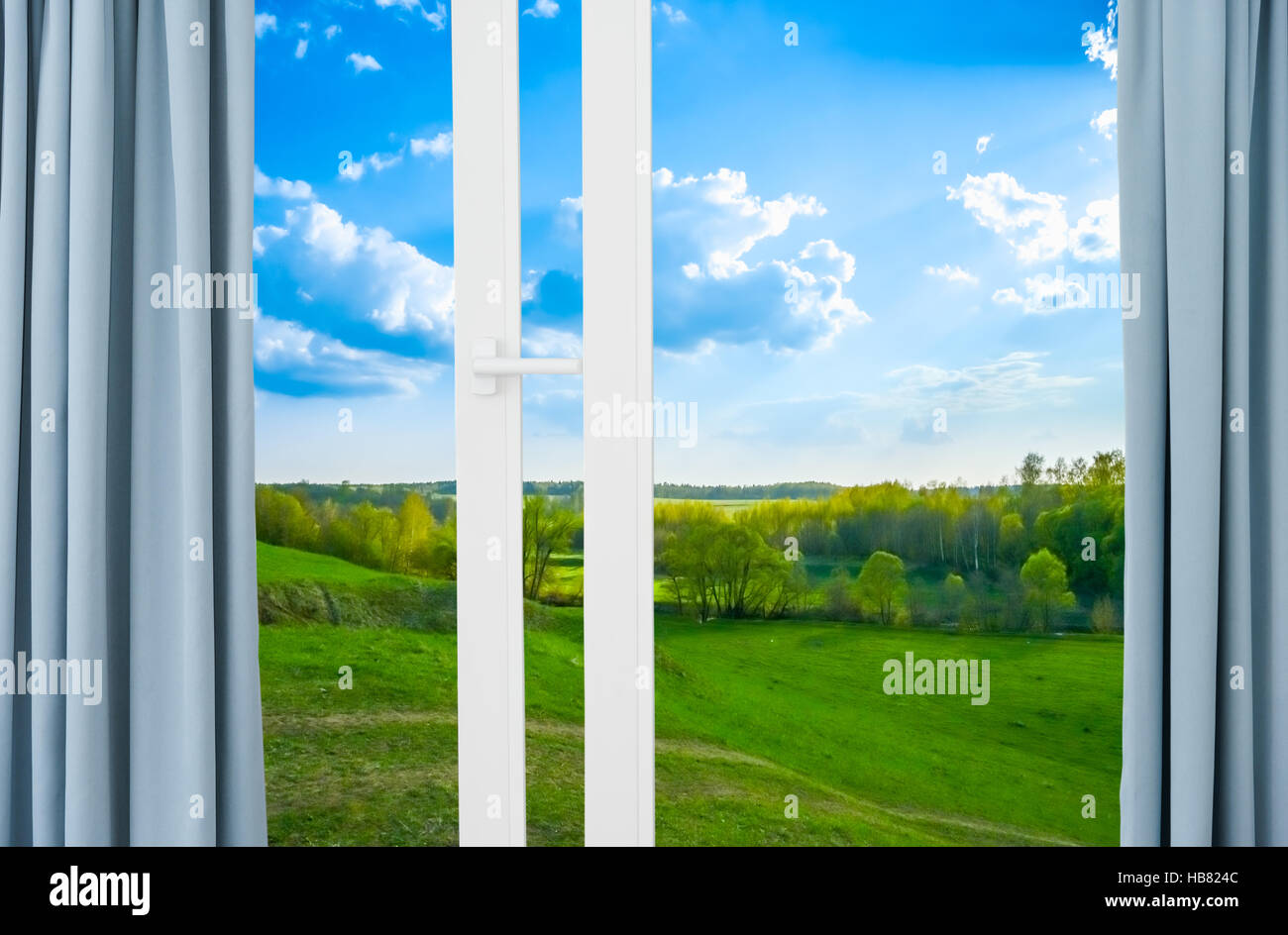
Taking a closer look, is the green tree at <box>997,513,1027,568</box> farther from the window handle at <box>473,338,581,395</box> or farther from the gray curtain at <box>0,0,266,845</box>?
the gray curtain at <box>0,0,266,845</box>

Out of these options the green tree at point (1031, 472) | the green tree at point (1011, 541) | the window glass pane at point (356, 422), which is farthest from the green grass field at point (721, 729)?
the green tree at point (1031, 472)

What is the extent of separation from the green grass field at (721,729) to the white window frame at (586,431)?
0.07 meters

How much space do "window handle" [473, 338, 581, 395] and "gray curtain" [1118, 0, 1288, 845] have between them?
80cm

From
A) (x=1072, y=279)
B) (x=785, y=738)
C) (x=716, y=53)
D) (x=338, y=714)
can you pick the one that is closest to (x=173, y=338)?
(x=338, y=714)

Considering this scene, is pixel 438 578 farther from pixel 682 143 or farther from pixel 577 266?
pixel 682 143

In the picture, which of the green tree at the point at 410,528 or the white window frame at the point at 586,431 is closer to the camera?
the white window frame at the point at 586,431

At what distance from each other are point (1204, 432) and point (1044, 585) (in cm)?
32

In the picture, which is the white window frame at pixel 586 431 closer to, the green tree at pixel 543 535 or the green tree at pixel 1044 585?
the green tree at pixel 543 535

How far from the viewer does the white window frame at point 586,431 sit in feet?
3.59

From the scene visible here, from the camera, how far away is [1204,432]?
3.18 ft

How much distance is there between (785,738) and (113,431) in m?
1.14

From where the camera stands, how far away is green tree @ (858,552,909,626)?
46.2 inches

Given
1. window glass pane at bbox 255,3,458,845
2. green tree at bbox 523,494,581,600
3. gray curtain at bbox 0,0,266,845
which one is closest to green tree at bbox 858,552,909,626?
green tree at bbox 523,494,581,600
